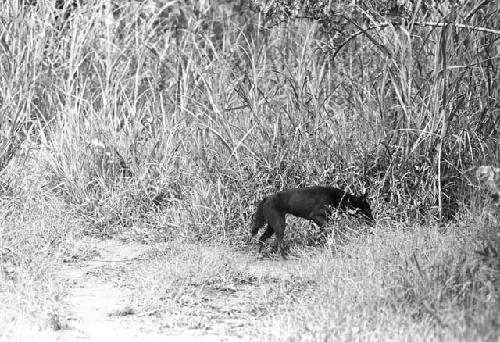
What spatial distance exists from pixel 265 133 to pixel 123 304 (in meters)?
2.48

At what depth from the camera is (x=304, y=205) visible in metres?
7.56

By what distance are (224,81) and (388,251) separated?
3.26m

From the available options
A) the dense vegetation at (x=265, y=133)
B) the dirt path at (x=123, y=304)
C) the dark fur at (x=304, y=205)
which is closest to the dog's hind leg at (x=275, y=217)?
the dark fur at (x=304, y=205)

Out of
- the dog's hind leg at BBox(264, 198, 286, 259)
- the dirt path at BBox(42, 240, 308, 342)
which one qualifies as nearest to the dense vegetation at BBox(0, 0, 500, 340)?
the dirt path at BBox(42, 240, 308, 342)

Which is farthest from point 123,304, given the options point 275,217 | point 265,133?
point 265,133

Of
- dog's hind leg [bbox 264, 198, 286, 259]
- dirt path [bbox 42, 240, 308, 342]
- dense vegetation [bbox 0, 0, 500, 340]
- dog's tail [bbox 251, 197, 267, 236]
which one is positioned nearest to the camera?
dirt path [bbox 42, 240, 308, 342]

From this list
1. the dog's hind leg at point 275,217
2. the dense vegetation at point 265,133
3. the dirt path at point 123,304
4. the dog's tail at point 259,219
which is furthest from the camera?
the dense vegetation at point 265,133

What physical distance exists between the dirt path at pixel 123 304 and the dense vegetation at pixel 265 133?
1.03ft

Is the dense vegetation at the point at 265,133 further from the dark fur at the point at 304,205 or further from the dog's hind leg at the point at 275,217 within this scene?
the dog's hind leg at the point at 275,217

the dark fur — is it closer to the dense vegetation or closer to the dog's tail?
the dog's tail

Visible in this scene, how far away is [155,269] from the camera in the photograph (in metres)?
6.99

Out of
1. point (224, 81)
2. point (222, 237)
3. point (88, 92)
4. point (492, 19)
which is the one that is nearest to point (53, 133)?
point (88, 92)

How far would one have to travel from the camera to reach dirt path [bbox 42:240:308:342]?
5.86 m

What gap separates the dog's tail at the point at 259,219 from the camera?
7650 mm
